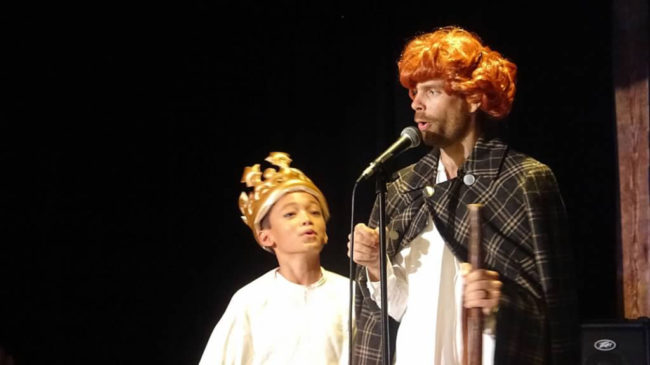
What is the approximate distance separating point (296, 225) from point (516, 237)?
103 centimetres

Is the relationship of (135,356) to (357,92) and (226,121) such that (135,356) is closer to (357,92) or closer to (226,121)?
(226,121)

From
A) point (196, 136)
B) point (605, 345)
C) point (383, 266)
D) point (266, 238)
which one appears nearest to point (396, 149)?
point (383, 266)

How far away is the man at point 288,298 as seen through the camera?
10.9 feet

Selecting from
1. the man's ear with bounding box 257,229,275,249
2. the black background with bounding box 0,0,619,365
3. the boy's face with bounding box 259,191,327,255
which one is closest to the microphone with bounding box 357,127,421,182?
the boy's face with bounding box 259,191,327,255

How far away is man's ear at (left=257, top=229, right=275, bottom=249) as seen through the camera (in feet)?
11.6

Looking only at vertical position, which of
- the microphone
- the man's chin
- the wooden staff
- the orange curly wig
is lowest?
the wooden staff

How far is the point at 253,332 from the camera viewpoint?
3.38m

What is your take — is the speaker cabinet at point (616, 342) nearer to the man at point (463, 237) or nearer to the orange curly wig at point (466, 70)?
the man at point (463, 237)

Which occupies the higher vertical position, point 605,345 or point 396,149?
point 396,149

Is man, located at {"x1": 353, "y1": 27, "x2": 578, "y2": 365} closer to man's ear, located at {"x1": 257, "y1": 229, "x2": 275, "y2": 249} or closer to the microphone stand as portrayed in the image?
the microphone stand

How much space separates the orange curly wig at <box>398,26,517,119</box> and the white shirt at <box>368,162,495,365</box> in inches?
11.1

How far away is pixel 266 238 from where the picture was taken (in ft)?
11.6

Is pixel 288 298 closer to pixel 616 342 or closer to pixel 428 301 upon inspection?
pixel 428 301

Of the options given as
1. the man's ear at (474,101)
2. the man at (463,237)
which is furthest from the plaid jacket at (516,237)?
the man's ear at (474,101)
